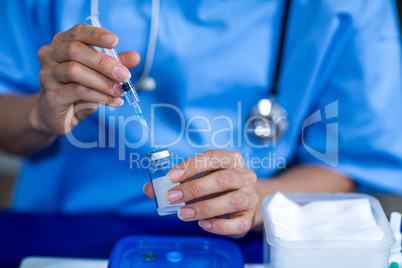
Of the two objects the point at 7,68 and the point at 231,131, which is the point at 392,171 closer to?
the point at 231,131

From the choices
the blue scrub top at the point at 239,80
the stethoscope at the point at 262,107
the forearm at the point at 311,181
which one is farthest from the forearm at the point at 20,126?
the forearm at the point at 311,181

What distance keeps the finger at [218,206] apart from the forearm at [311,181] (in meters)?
0.18

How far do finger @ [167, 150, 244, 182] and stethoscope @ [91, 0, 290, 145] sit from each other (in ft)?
0.59

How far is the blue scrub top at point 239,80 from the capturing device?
721 mm

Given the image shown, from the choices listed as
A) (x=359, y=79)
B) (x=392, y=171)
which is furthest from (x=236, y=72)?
(x=392, y=171)

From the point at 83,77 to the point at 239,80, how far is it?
0.32m

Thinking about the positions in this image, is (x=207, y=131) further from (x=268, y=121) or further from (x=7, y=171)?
(x=7, y=171)

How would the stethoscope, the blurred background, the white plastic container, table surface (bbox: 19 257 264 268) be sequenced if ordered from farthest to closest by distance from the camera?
the blurred background
the stethoscope
table surface (bbox: 19 257 264 268)
the white plastic container

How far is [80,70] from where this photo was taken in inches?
19.7

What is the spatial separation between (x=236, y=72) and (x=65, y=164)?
0.36m

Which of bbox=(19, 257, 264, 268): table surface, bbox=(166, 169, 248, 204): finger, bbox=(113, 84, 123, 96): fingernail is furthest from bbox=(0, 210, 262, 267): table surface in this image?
bbox=(113, 84, 123, 96): fingernail

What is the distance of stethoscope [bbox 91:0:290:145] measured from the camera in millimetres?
720

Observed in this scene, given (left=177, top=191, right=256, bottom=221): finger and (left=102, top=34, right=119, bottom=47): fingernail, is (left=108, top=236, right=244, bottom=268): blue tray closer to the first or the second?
(left=177, top=191, right=256, bottom=221): finger

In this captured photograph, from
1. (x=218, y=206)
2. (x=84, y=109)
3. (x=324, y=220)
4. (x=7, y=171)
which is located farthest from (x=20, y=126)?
(x=7, y=171)
